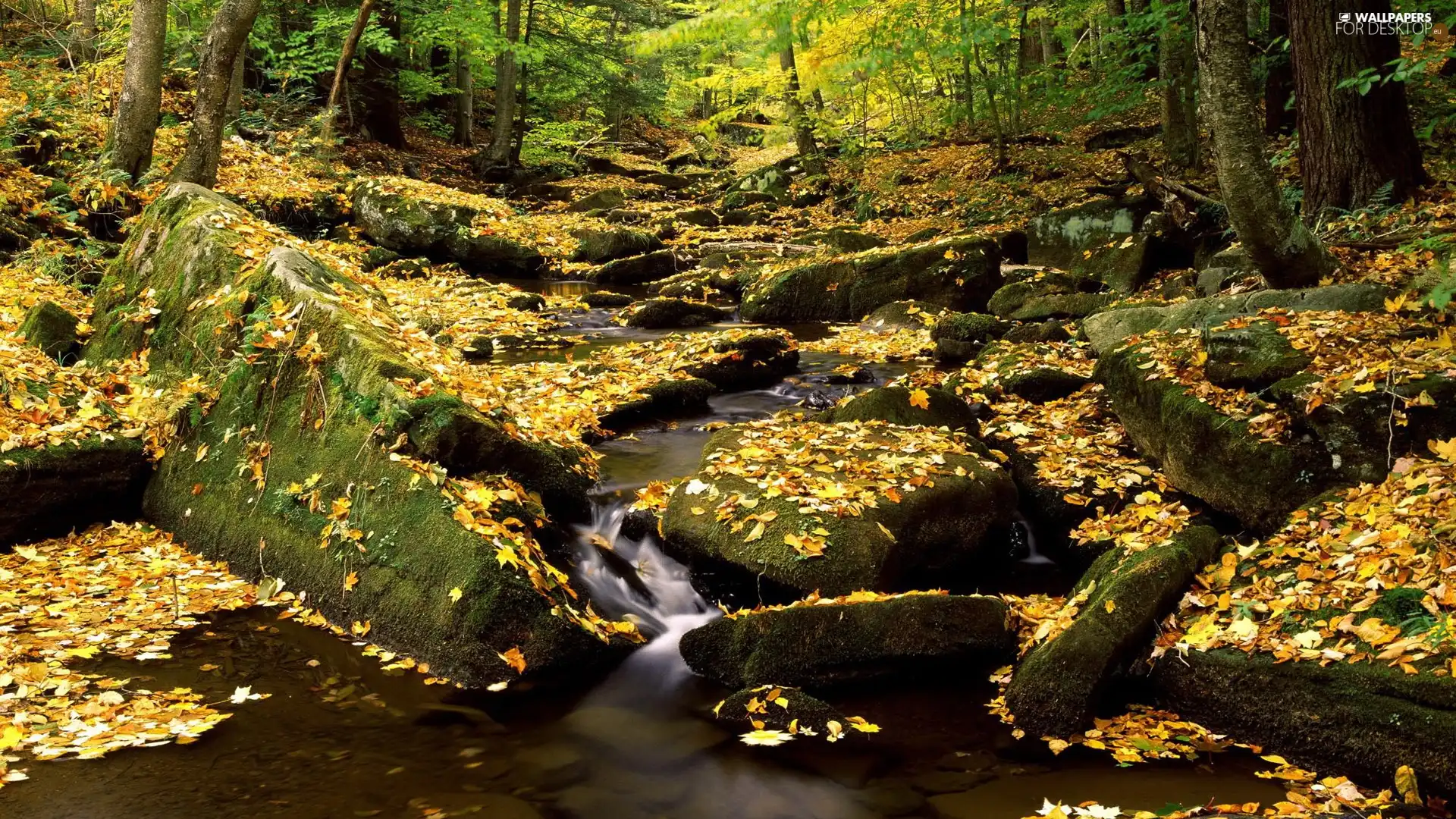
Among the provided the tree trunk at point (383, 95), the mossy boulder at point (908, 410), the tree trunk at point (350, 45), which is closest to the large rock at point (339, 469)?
the mossy boulder at point (908, 410)

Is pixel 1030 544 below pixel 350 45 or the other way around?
below

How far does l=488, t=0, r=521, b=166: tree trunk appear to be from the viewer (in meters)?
22.1

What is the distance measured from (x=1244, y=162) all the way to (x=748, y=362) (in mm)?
5142

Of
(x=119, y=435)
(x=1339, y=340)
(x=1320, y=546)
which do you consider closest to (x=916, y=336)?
(x=1339, y=340)

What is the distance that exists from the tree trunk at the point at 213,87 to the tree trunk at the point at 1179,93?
12334 millimetres

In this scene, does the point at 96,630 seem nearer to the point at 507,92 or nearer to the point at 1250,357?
the point at 1250,357

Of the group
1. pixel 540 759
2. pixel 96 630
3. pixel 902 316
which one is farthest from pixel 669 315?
pixel 540 759

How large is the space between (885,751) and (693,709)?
1091mm

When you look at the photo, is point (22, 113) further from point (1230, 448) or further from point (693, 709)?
point (1230, 448)

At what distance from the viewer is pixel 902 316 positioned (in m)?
12.4

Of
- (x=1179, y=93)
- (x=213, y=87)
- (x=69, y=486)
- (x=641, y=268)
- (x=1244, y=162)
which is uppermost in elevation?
(x=213, y=87)

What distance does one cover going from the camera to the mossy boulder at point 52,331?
7.53 meters

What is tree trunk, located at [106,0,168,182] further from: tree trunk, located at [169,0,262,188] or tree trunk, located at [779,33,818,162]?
tree trunk, located at [779,33,818,162]

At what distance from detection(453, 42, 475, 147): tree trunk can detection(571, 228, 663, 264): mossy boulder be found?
37.8ft
